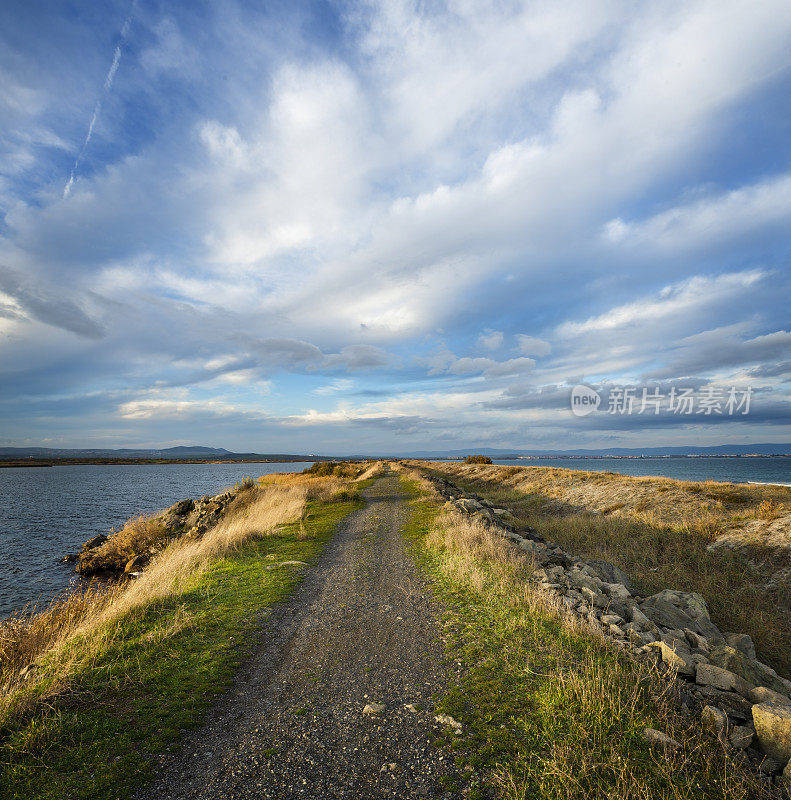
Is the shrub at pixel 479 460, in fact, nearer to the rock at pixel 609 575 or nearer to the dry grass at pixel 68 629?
the rock at pixel 609 575

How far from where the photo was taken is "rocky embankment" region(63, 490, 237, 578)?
1694cm

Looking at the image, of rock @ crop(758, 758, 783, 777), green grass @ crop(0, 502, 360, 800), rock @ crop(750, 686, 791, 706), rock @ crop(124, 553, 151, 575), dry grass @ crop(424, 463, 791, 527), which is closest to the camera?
green grass @ crop(0, 502, 360, 800)

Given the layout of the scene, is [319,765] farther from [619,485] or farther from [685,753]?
[619,485]

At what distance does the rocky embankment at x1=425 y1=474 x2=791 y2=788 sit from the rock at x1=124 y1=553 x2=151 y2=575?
51.8ft

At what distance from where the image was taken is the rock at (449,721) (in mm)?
4783

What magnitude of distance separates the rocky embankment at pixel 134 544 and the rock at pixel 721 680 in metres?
17.1

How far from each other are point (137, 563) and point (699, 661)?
759 inches

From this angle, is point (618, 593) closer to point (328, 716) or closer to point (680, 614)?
point (680, 614)

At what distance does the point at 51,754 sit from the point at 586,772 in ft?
18.3

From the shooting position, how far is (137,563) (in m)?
17.0

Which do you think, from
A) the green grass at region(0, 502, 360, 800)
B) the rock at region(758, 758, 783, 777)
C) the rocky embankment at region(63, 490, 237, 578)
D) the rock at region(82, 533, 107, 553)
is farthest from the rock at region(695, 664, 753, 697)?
the rock at region(82, 533, 107, 553)

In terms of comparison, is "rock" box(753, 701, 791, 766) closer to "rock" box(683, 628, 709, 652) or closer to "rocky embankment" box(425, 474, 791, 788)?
"rocky embankment" box(425, 474, 791, 788)

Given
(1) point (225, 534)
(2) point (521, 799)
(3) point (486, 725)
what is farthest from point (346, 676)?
(1) point (225, 534)

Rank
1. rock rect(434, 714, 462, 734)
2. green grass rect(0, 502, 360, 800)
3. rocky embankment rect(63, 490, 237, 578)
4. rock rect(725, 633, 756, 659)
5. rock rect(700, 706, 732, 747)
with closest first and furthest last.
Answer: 1. green grass rect(0, 502, 360, 800)
2. rock rect(700, 706, 732, 747)
3. rock rect(434, 714, 462, 734)
4. rock rect(725, 633, 756, 659)
5. rocky embankment rect(63, 490, 237, 578)
